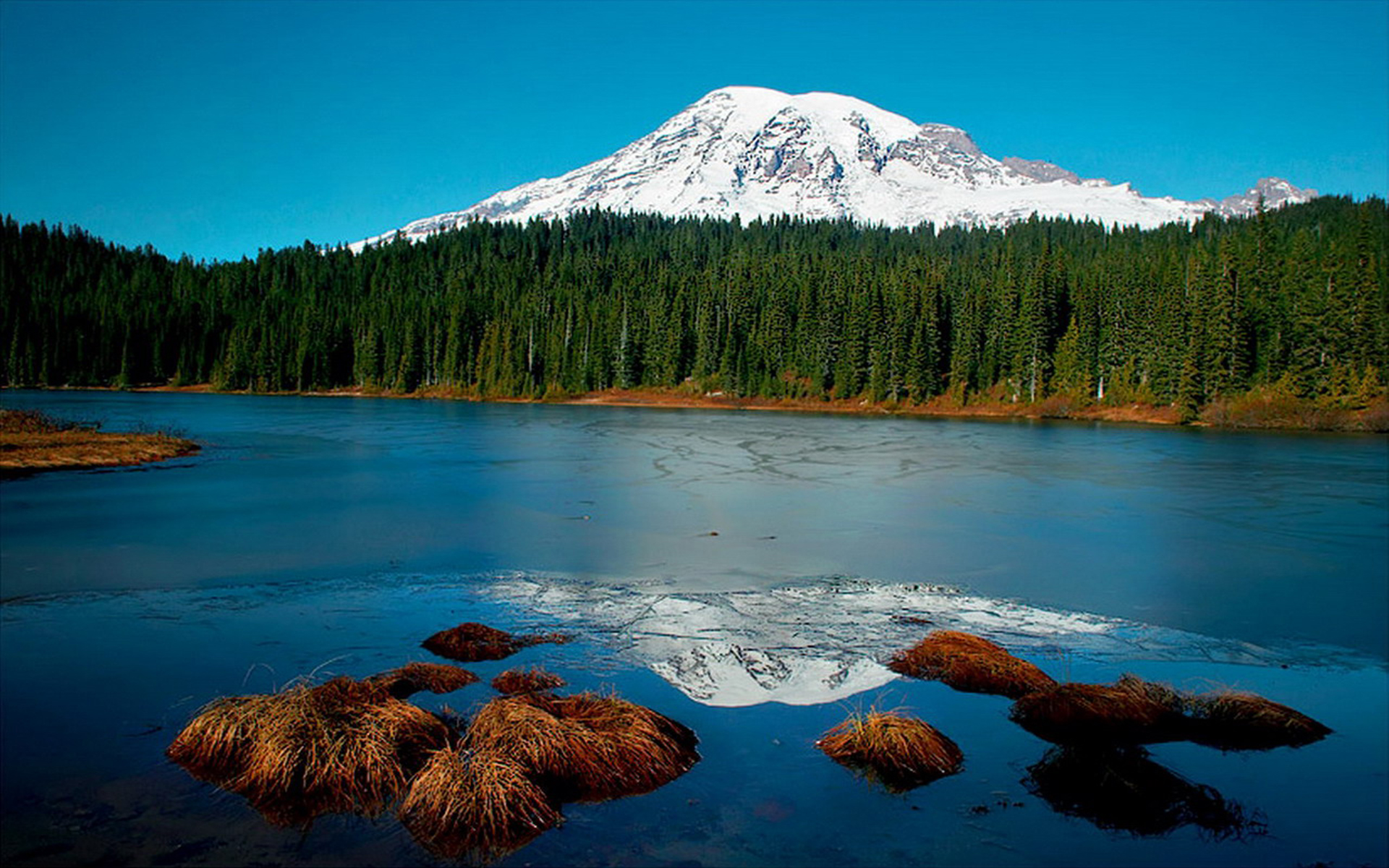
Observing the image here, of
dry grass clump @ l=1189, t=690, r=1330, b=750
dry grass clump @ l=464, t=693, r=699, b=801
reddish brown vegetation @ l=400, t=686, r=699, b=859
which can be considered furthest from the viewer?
dry grass clump @ l=1189, t=690, r=1330, b=750

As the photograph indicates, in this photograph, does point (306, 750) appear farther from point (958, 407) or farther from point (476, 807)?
point (958, 407)

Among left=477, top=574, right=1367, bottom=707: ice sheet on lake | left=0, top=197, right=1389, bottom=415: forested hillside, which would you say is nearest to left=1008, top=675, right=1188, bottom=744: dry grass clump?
left=477, top=574, right=1367, bottom=707: ice sheet on lake

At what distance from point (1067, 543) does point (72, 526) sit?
2267 cm

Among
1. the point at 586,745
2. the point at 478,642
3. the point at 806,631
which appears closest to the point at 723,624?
the point at 806,631

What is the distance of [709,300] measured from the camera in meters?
118

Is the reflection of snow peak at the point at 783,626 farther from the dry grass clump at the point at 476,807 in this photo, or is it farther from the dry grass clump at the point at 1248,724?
the dry grass clump at the point at 476,807

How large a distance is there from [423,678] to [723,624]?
14.0ft

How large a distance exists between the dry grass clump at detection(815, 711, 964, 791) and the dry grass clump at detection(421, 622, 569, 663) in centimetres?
437

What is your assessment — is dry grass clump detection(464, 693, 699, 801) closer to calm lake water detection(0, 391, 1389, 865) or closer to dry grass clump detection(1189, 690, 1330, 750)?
calm lake water detection(0, 391, 1389, 865)

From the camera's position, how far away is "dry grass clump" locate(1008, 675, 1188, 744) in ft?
28.0

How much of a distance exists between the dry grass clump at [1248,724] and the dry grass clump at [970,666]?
1500 mm

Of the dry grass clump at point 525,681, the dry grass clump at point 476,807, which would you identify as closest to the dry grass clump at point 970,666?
the dry grass clump at point 525,681

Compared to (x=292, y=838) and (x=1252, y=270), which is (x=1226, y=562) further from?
(x=1252, y=270)

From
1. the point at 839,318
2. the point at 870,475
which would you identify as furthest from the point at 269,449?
the point at 839,318
